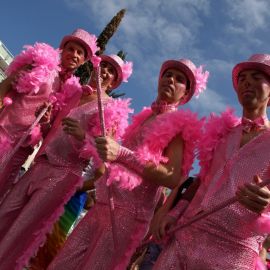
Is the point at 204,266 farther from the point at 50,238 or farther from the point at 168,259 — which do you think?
the point at 50,238

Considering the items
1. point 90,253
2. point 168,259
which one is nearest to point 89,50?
point 90,253

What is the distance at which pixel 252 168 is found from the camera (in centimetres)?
210

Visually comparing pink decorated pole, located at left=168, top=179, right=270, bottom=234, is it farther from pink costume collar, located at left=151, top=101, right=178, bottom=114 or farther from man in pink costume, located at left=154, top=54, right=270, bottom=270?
pink costume collar, located at left=151, top=101, right=178, bottom=114

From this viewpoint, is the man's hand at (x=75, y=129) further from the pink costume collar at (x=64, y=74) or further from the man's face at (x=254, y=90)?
the man's face at (x=254, y=90)

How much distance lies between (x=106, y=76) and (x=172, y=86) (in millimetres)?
719

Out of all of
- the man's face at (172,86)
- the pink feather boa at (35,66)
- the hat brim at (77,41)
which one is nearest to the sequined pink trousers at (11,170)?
the pink feather boa at (35,66)

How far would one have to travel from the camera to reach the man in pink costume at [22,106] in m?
3.28

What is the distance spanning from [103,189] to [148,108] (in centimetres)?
72

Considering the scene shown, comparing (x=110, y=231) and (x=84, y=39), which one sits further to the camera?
(x=84, y=39)

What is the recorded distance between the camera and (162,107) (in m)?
2.85

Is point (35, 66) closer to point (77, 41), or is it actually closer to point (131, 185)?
point (77, 41)

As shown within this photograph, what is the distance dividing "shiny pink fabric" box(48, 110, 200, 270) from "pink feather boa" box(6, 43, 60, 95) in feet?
3.34

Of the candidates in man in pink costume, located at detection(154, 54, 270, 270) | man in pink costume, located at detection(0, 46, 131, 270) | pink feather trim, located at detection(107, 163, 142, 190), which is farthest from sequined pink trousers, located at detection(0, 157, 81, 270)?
man in pink costume, located at detection(154, 54, 270, 270)

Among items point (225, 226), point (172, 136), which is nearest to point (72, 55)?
point (172, 136)
